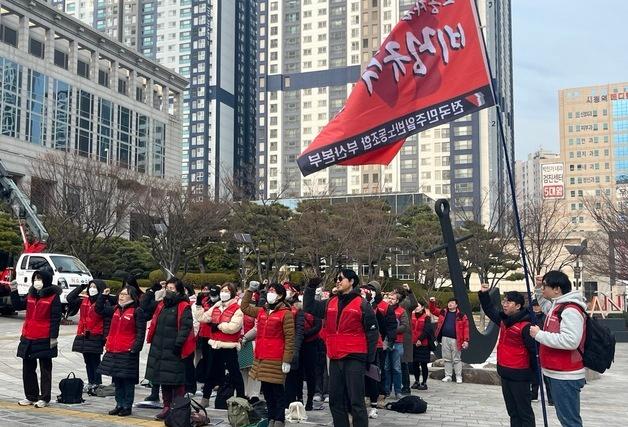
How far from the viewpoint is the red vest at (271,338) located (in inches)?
296

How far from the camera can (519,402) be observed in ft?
21.0

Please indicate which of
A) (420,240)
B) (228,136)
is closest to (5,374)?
(420,240)

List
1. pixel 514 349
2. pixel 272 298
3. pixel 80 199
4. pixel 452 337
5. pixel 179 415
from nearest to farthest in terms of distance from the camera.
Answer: pixel 514 349 → pixel 179 415 → pixel 272 298 → pixel 452 337 → pixel 80 199

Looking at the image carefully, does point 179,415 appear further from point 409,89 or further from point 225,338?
point 409,89

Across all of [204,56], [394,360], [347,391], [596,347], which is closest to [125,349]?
[347,391]

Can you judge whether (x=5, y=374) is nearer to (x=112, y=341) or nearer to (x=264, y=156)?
(x=112, y=341)

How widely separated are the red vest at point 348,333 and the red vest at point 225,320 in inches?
85.6

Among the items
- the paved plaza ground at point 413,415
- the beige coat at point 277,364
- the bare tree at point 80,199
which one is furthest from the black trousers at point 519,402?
the bare tree at point 80,199

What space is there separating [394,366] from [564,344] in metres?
5.39

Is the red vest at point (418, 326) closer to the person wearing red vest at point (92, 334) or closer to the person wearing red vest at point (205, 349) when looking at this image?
the person wearing red vest at point (205, 349)

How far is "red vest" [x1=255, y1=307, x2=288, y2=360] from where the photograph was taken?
24.7 ft

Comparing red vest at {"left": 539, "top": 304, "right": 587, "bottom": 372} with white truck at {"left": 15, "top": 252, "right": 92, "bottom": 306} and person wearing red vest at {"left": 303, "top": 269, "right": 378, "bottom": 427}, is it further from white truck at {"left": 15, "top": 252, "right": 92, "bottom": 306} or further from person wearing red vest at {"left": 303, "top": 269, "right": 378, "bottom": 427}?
white truck at {"left": 15, "top": 252, "right": 92, "bottom": 306}

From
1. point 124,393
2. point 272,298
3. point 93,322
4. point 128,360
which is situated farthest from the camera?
point 93,322

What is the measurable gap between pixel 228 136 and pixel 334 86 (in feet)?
73.7
